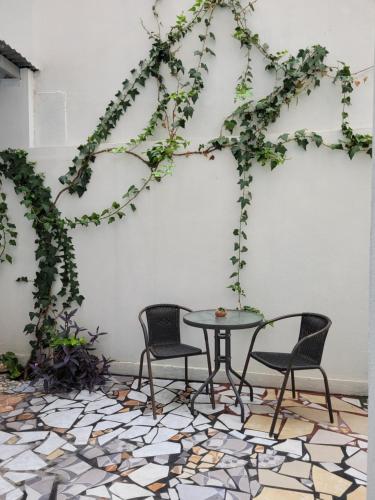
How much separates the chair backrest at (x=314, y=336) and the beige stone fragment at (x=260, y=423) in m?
0.60

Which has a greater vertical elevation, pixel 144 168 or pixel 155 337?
pixel 144 168

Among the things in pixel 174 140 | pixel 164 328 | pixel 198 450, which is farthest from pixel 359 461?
pixel 174 140

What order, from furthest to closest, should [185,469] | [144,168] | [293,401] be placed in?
[144,168] < [293,401] < [185,469]

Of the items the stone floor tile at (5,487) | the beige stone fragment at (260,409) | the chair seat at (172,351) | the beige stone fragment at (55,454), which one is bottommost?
the stone floor tile at (5,487)

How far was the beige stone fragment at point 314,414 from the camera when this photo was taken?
3488mm

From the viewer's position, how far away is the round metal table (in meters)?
3.50

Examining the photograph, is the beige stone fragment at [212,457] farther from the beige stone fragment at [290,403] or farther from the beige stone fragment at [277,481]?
the beige stone fragment at [290,403]

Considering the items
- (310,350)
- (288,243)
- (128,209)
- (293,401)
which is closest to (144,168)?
(128,209)

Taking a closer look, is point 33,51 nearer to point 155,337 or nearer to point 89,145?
point 89,145

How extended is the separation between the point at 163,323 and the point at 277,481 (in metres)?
1.85

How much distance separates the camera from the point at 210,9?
4293mm

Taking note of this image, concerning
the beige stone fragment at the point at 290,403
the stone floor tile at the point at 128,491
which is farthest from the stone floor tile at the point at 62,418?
the beige stone fragment at the point at 290,403

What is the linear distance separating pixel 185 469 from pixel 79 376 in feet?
5.84

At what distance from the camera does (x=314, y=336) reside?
328 cm
